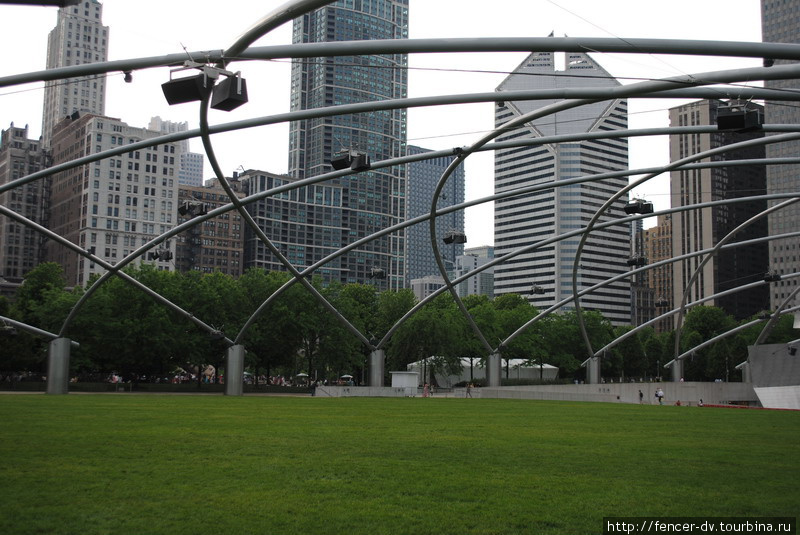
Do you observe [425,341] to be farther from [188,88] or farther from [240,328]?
[188,88]

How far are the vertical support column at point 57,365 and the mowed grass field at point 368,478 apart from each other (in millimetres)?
28931

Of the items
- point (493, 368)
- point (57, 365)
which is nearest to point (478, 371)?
point (493, 368)

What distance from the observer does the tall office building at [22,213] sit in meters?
165

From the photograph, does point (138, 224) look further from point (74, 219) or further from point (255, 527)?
point (255, 527)

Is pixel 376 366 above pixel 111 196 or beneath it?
beneath

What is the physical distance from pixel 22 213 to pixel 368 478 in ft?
557

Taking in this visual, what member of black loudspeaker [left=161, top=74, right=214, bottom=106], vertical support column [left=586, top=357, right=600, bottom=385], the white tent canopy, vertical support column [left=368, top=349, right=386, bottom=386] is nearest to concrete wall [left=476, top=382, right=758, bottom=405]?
vertical support column [left=586, top=357, right=600, bottom=385]

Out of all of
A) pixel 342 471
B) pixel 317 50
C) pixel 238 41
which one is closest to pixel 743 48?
pixel 317 50

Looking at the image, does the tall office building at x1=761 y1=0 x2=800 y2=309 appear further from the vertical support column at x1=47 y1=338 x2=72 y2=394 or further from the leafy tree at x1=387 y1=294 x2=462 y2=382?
the vertical support column at x1=47 y1=338 x2=72 y2=394

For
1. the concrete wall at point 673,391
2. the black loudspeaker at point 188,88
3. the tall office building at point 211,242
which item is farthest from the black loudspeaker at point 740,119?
the tall office building at point 211,242

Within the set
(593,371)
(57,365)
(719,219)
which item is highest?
(719,219)

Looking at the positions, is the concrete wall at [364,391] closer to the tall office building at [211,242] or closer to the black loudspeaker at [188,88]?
the black loudspeaker at [188,88]

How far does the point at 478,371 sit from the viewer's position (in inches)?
3898

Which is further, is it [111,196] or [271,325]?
[111,196]
